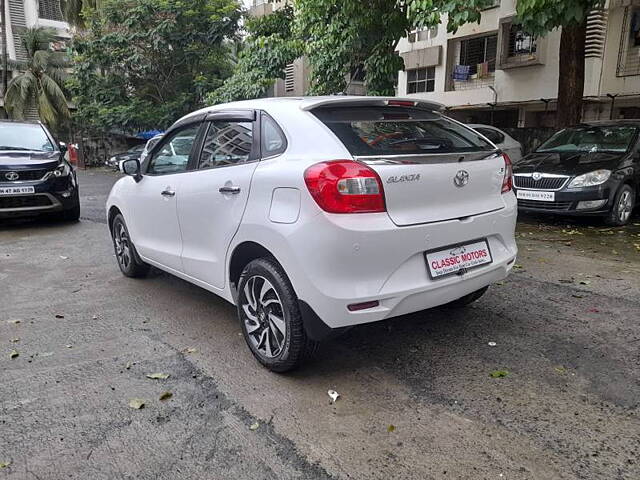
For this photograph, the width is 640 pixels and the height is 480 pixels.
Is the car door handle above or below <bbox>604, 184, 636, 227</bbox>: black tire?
above

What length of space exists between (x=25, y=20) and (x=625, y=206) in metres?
37.2

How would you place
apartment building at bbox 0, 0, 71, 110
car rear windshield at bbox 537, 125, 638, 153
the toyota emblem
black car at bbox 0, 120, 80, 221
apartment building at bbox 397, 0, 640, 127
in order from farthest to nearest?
1. apartment building at bbox 0, 0, 71, 110
2. apartment building at bbox 397, 0, 640, 127
3. car rear windshield at bbox 537, 125, 638, 153
4. black car at bbox 0, 120, 80, 221
5. the toyota emblem

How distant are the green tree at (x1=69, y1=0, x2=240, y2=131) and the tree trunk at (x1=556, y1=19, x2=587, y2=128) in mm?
12348

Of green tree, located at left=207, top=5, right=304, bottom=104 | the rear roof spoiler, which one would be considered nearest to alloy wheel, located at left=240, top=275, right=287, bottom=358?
the rear roof spoiler

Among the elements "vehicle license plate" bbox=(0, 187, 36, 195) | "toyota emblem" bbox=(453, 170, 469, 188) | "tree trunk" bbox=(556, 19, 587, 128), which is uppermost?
"tree trunk" bbox=(556, 19, 587, 128)

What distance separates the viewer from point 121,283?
201 inches

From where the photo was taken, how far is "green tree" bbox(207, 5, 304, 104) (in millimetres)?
12078

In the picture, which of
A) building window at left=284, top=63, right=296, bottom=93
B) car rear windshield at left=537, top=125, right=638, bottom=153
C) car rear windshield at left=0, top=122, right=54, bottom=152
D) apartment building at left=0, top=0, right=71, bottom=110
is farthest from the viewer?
apartment building at left=0, top=0, right=71, bottom=110

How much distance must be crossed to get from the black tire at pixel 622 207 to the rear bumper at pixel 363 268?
17.7 feet

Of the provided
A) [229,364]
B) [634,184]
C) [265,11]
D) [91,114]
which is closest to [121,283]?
[229,364]

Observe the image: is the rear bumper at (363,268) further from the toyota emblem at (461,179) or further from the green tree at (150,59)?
the green tree at (150,59)

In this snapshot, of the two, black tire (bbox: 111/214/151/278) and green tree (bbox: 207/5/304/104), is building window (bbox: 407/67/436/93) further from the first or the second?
black tire (bbox: 111/214/151/278)

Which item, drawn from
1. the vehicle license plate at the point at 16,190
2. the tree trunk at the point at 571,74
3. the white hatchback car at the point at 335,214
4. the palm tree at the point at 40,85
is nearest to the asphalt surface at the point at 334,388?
the white hatchback car at the point at 335,214

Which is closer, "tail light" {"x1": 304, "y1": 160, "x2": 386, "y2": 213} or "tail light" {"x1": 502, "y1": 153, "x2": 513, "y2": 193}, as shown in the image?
"tail light" {"x1": 304, "y1": 160, "x2": 386, "y2": 213}
